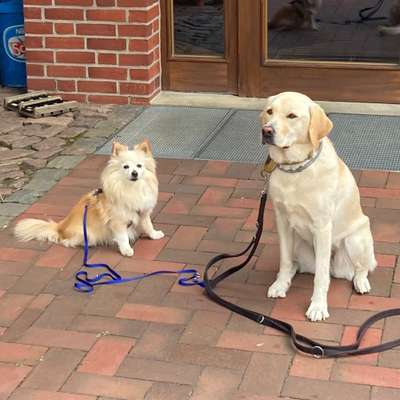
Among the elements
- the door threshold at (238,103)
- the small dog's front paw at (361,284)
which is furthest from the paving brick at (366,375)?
the door threshold at (238,103)

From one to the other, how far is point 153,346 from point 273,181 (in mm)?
986

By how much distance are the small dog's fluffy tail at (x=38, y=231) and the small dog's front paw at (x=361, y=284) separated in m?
1.79

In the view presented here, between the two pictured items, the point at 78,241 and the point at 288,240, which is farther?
the point at 78,241

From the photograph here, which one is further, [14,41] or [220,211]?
[14,41]

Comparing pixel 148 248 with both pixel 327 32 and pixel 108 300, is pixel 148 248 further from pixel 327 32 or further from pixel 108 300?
pixel 327 32

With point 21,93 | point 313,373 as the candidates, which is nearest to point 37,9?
point 21,93

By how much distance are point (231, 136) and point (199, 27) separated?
4.19 ft

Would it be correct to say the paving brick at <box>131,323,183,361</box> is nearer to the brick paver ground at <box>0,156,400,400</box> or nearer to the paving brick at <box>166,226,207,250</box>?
the brick paver ground at <box>0,156,400,400</box>

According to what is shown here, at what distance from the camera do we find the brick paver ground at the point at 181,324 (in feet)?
13.0

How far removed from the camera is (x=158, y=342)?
4320mm

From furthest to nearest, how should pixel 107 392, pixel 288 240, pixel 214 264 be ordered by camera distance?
pixel 214 264 < pixel 288 240 < pixel 107 392

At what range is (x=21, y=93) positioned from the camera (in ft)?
27.2

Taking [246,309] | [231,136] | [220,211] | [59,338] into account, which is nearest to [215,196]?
[220,211]

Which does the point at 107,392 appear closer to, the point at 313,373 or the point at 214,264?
the point at 313,373
